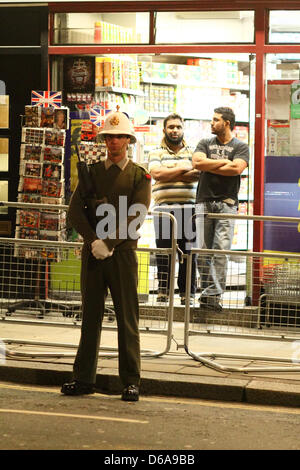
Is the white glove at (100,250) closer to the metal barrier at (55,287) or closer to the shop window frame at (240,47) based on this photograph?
the metal barrier at (55,287)

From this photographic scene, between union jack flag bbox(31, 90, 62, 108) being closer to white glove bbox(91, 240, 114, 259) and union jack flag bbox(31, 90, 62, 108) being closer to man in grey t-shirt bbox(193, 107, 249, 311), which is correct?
man in grey t-shirt bbox(193, 107, 249, 311)

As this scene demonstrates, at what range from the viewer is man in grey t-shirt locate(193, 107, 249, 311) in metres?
11.5

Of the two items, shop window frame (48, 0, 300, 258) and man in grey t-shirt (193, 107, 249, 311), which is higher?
shop window frame (48, 0, 300, 258)

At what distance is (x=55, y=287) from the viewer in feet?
34.4

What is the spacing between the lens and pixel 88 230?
26.4 ft

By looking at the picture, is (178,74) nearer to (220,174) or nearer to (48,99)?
(220,174)

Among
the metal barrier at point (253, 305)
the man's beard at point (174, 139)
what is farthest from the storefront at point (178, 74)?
the metal barrier at point (253, 305)

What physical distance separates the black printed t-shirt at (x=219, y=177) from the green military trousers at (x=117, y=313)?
3675 mm

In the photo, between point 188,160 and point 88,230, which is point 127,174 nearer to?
point 88,230

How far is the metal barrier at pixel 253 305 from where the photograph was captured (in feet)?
30.0

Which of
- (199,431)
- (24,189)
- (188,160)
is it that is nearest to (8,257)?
(24,189)

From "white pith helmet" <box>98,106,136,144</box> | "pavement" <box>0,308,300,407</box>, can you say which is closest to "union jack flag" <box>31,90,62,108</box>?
"pavement" <box>0,308,300,407</box>

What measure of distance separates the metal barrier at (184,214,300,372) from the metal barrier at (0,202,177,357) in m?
0.34

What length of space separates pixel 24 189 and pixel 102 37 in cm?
225
